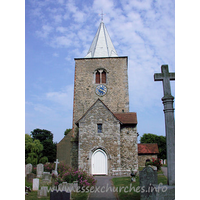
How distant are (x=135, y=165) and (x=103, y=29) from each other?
2072 centimetres

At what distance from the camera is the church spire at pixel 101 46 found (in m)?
26.2

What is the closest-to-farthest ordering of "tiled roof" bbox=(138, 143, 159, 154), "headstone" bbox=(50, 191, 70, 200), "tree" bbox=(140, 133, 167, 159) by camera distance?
"headstone" bbox=(50, 191, 70, 200)
"tiled roof" bbox=(138, 143, 159, 154)
"tree" bbox=(140, 133, 167, 159)

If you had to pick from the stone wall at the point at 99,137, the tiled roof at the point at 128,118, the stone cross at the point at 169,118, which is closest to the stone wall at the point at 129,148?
the tiled roof at the point at 128,118

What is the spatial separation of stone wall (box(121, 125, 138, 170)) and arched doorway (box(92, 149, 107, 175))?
225cm

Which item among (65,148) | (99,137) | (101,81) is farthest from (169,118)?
(65,148)

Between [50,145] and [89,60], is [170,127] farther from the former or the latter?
[50,145]

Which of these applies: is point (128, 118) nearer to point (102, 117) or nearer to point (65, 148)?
point (102, 117)

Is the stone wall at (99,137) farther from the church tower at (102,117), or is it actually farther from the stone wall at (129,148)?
the stone wall at (129,148)

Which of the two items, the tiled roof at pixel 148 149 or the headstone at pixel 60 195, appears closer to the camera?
the headstone at pixel 60 195

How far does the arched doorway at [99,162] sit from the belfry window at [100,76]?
987 centimetres

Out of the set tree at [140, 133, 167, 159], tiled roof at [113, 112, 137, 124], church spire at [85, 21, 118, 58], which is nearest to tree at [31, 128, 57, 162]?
tree at [140, 133, 167, 159]

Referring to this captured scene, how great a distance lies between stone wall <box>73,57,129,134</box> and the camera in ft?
75.4

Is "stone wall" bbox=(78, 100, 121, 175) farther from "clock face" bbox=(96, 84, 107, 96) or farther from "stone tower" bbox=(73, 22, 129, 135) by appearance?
"clock face" bbox=(96, 84, 107, 96)

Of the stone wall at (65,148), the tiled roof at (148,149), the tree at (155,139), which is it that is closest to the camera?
the stone wall at (65,148)
